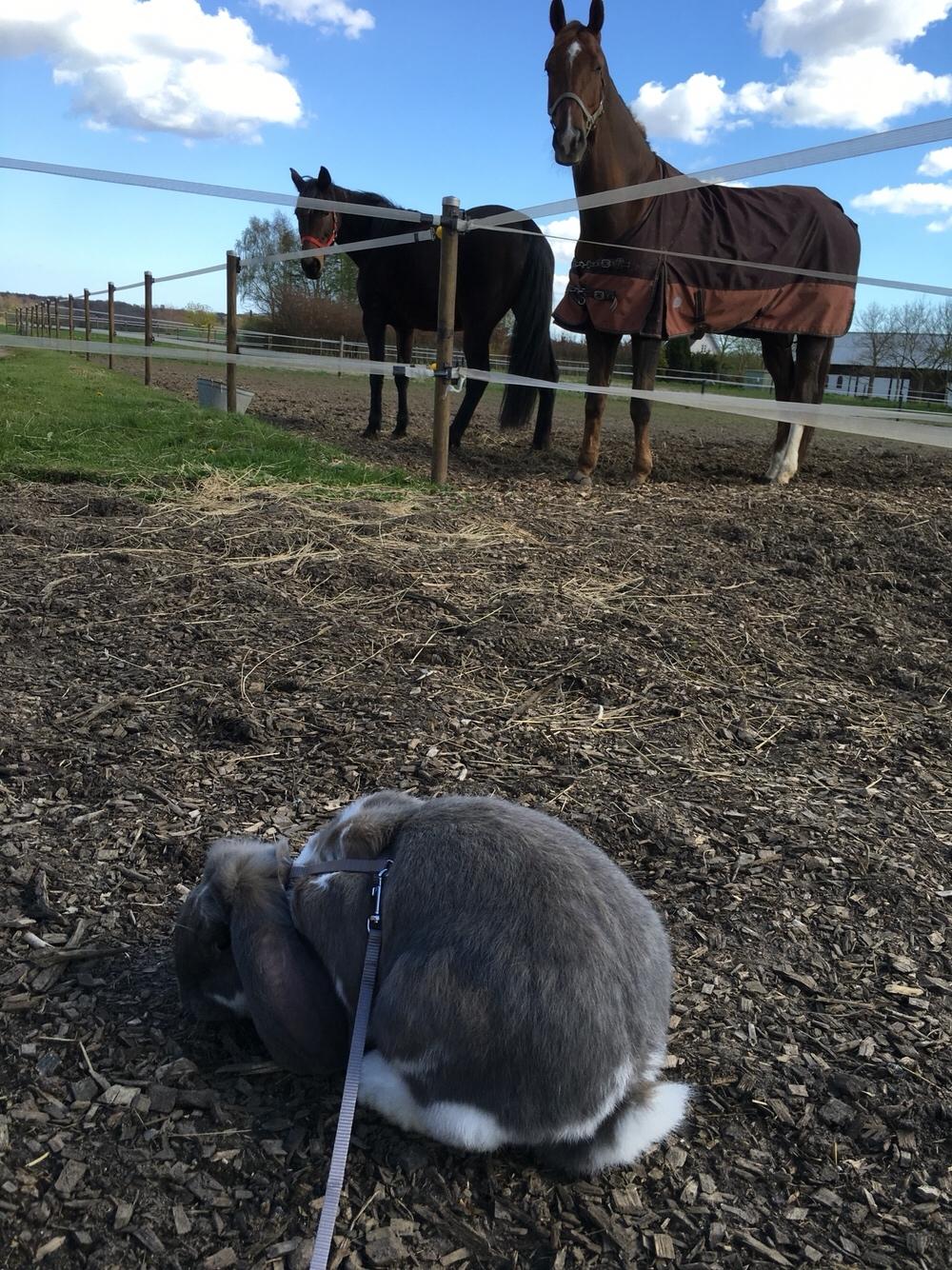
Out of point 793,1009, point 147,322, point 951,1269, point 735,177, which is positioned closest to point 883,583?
point 735,177

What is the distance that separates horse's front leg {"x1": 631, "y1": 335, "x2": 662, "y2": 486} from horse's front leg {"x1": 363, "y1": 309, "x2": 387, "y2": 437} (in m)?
2.74

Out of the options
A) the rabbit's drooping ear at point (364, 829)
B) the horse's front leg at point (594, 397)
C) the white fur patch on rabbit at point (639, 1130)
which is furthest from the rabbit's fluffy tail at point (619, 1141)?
the horse's front leg at point (594, 397)

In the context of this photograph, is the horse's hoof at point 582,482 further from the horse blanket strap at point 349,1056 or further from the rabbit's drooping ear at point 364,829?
the horse blanket strap at point 349,1056

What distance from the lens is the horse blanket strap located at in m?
1.29

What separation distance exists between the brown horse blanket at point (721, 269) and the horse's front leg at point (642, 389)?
0.13 meters

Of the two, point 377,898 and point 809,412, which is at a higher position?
point 809,412

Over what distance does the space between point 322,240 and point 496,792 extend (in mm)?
7050

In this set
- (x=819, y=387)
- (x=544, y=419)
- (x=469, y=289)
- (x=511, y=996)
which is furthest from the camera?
(x=544, y=419)

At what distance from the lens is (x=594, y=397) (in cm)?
646

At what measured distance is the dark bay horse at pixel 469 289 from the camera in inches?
311

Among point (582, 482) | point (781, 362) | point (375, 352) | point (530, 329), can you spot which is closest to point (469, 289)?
point (530, 329)

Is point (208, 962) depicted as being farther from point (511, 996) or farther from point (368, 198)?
point (368, 198)

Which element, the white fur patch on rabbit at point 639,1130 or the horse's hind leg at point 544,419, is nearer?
the white fur patch on rabbit at point 639,1130

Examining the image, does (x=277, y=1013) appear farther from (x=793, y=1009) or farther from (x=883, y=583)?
(x=883, y=583)
